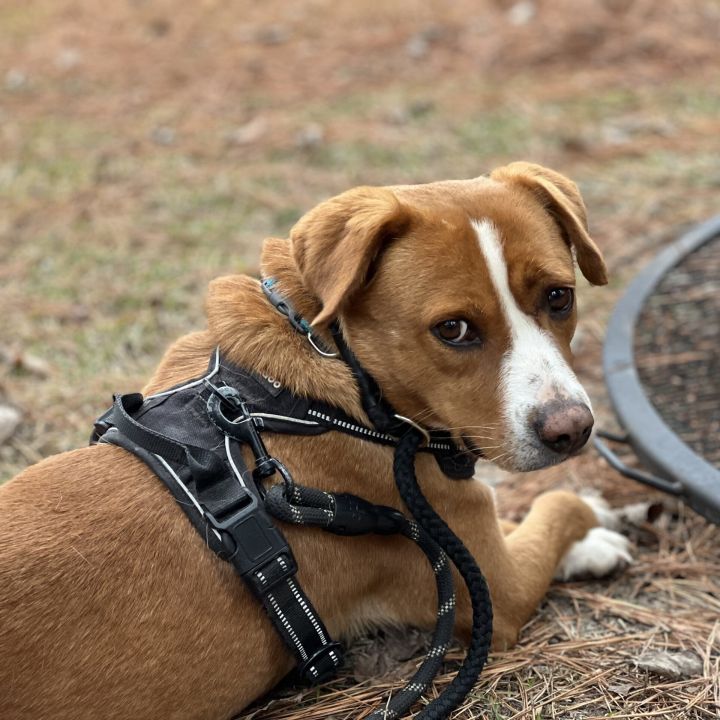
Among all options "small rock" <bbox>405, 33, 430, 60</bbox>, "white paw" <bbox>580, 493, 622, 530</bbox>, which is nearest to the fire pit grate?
"white paw" <bbox>580, 493, 622, 530</bbox>

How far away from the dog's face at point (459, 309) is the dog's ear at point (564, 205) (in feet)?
0.51

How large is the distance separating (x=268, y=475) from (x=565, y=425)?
823 mm

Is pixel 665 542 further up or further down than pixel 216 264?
further down

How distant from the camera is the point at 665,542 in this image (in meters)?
A: 3.57

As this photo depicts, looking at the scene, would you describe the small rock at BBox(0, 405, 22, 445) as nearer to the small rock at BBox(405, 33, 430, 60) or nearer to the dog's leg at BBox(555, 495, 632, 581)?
the dog's leg at BBox(555, 495, 632, 581)

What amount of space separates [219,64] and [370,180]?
13.1 feet

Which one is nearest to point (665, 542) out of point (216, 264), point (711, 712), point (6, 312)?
point (711, 712)

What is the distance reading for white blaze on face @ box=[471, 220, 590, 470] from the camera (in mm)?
2600

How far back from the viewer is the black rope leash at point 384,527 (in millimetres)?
2568

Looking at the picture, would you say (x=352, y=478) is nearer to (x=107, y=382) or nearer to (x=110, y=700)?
(x=110, y=700)

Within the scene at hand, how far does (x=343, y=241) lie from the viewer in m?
2.63

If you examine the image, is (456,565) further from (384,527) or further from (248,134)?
(248,134)

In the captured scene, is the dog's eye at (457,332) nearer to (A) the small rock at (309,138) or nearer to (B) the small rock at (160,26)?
(A) the small rock at (309,138)

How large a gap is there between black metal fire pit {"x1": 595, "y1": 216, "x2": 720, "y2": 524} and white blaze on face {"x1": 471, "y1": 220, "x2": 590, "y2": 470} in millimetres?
1006
